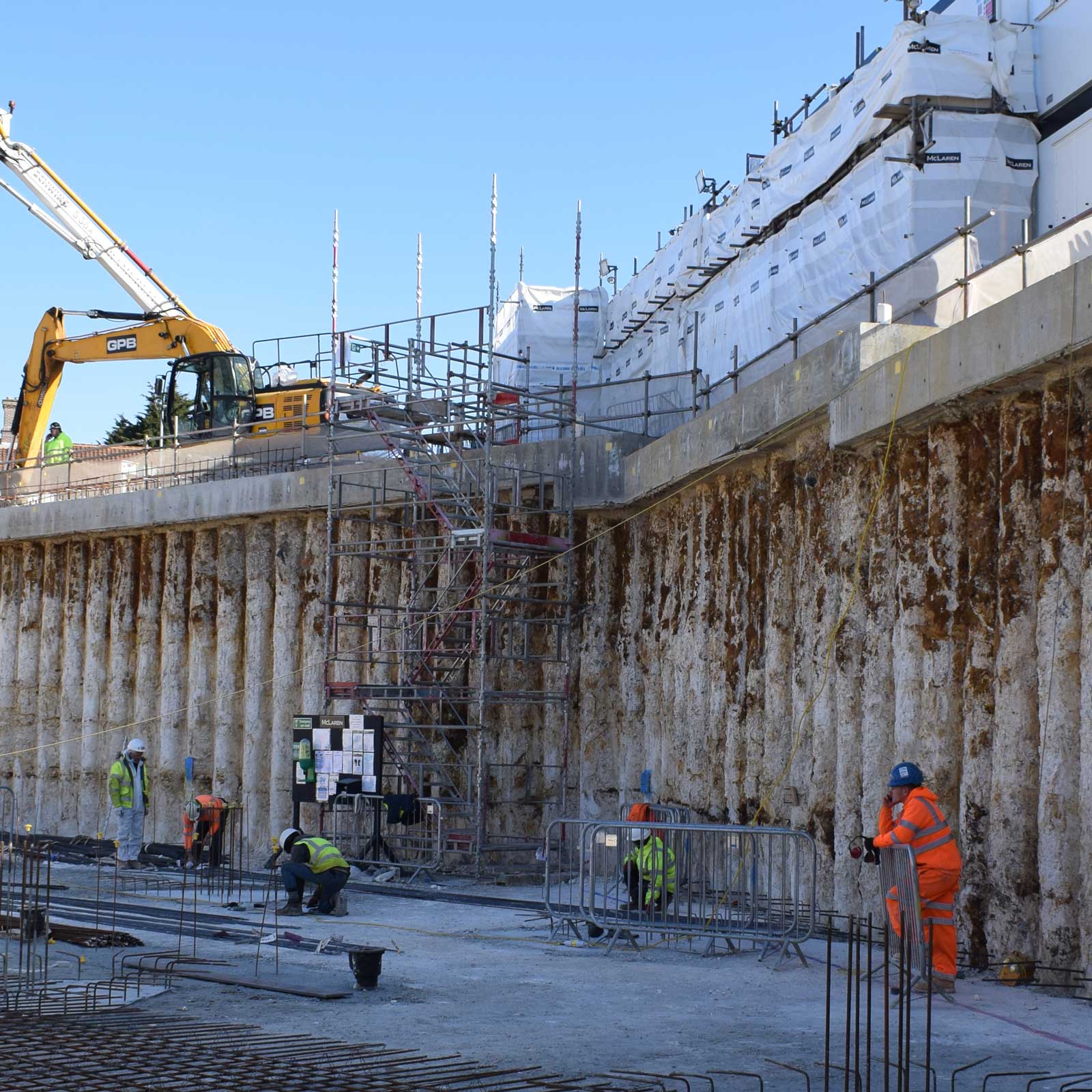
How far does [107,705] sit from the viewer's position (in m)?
24.4

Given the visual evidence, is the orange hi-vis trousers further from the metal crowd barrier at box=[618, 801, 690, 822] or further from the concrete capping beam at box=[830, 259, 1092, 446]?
the metal crowd barrier at box=[618, 801, 690, 822]

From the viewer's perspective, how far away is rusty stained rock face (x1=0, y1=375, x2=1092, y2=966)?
35.6 ft

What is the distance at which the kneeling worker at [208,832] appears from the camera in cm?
1942

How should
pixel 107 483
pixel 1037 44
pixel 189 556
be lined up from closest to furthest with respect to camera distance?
pixel 1037 44
pixel 189 556
pixel 107 483

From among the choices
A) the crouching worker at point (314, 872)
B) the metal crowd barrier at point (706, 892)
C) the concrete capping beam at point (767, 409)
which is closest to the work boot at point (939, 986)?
the metal crowd barrier at point (706, 892)

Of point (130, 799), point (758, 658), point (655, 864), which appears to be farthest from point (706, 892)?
point (130, 799)

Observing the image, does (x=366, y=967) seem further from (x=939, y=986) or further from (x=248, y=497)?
(x=248, y=497)

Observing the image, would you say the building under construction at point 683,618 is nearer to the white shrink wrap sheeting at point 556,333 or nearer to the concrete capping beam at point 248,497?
the concrete capping beam at point 248,497

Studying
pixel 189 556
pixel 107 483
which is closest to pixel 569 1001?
pixel 189 556

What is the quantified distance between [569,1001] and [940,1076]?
117 inches

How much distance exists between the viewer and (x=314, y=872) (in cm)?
1459

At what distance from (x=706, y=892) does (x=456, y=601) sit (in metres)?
7.25

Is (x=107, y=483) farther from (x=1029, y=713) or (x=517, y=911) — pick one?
(x=1029, y=713)

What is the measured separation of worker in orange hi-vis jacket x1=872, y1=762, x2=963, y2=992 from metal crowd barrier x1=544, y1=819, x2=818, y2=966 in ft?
3.14
